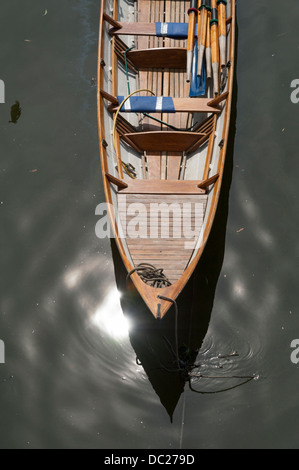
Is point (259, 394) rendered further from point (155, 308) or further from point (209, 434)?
point (155, 308)

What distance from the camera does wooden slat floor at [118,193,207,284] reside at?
24.6 ft

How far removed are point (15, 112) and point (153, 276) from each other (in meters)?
5.68

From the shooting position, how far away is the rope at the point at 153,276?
715 centimetres

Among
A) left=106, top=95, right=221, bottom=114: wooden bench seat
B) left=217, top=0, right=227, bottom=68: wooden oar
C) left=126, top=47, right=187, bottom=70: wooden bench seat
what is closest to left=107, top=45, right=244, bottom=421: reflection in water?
left=106, top=95, right=221, bottom=114: wooden bench seat

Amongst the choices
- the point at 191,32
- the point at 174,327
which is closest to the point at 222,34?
the point at 191,32

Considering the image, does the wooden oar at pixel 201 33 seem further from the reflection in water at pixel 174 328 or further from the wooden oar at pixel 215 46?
the reflection in water at pixel 174 328

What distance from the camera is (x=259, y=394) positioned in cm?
752

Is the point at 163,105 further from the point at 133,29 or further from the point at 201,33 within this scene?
the point at 133,29

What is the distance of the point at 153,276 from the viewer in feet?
23.6

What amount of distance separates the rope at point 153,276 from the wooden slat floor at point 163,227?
0.40ft

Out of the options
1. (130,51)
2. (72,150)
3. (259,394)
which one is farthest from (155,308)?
(130,51)

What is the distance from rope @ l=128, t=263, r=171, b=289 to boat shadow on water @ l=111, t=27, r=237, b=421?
0.33 metres

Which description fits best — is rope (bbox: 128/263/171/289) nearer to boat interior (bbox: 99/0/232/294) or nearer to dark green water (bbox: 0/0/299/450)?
boat interior (bbox: 99/0/232/294)

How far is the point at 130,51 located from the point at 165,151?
2443 mm
